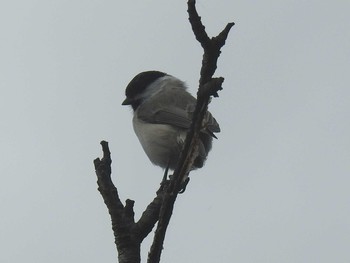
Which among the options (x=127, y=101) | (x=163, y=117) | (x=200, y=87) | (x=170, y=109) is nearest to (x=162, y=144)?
(x=163, y=117)

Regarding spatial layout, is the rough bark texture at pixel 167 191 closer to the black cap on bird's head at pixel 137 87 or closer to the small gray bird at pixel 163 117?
the small gray bird at pixel 163 117

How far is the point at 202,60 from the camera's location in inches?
108

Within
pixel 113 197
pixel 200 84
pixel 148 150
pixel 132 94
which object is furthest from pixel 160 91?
pixel 200 84

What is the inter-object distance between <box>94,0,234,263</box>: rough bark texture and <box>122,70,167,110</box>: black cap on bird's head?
507 cm

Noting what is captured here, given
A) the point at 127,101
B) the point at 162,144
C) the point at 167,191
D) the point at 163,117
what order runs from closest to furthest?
the point at 167,191 → the point at 162,144 → the point at 163,117 → the point at 127,101

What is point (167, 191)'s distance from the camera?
2740 millimetres

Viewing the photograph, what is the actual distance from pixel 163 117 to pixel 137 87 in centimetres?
134

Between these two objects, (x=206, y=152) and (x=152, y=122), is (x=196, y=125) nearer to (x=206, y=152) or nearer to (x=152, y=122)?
(x=206, y=152)

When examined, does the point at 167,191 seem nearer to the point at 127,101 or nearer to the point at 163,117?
the point at 163,117

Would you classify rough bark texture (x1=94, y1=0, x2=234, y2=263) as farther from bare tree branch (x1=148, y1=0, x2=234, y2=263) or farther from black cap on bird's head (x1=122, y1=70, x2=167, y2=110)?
black cap on bird's head (x1=122, y1=70, x2=167, y2=110)

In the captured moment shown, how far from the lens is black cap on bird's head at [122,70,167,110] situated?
8.48 metres

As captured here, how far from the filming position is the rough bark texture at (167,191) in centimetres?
268

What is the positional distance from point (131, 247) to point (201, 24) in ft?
3.65

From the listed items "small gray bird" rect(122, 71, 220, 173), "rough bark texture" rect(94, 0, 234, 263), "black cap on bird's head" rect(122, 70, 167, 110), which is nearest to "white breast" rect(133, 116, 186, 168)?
"small gray bird" rect(122, 71, 220, 173)
